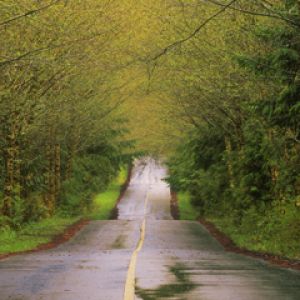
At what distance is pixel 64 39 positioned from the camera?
21719 millimetres

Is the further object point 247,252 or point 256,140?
point 256,140

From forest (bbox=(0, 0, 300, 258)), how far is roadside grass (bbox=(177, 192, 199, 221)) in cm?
754

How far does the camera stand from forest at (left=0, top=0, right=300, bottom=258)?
52.3 feet

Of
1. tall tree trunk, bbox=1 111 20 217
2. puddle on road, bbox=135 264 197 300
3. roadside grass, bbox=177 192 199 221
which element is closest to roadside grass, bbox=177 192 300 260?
puddle on road, bbox=135 264 197 300

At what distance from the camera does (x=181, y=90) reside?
28703 millimetres

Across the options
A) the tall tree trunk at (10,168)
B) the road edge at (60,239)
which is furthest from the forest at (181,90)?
the road edge at (60,239)

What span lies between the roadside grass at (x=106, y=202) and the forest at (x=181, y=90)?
24.8 feet

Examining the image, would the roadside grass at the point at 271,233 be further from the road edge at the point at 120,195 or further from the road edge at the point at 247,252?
the road edge at the point at 120,195

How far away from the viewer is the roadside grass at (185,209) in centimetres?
4662

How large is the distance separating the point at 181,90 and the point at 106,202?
30.9 meters

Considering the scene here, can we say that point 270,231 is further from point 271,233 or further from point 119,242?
point 119,242

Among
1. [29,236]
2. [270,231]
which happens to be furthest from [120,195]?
[270,231]

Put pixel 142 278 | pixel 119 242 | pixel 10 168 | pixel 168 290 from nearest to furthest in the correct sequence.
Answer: pixel 168 290 → pixel 142 278 → pixel 119 242 → pixel 10 168

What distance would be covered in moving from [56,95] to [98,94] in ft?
19.7
